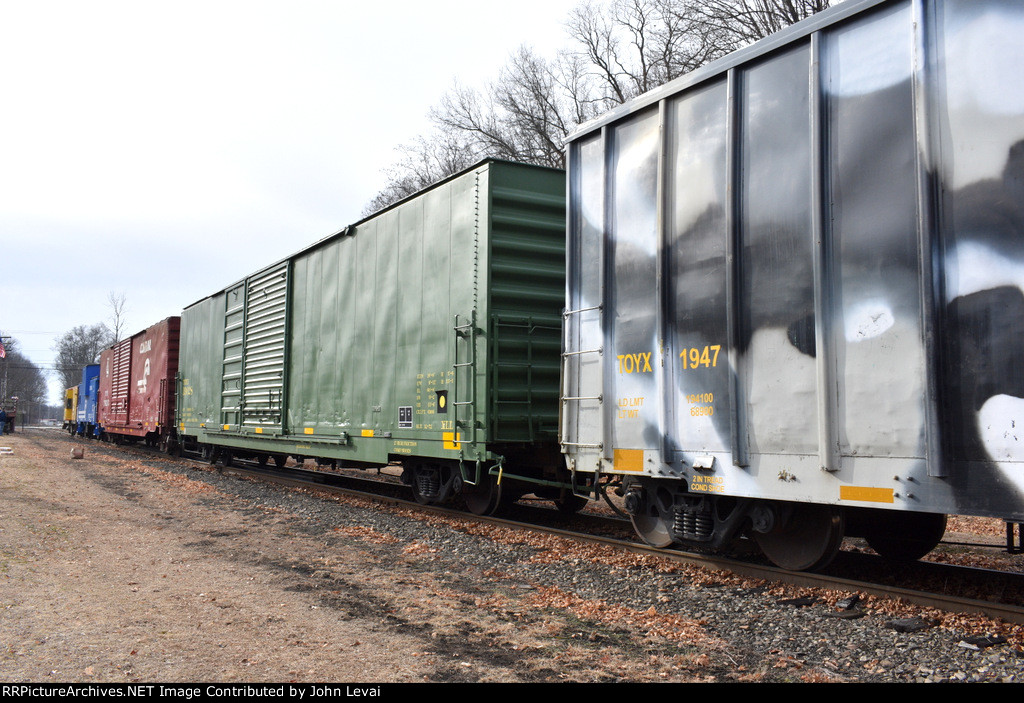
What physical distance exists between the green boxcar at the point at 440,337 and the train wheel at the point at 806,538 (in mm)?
2506

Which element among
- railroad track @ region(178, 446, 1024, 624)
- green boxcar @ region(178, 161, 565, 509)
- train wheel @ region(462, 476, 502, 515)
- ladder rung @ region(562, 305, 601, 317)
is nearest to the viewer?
railroad track @ region(178, 446, 1024, 624)

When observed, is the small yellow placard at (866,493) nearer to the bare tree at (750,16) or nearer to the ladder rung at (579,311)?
the ladder rung at (579,311)

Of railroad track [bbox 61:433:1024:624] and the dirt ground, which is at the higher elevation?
railroad track [bbox 61:433:1024:624]

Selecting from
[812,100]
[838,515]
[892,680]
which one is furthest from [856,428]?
[812,100]

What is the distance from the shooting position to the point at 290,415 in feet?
42.0

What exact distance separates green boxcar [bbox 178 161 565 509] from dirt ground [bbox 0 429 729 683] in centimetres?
158

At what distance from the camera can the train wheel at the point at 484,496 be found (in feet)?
29.0

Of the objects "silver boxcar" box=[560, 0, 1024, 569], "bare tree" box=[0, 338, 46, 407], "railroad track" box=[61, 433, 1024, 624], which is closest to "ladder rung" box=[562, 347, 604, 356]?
"silver boxcar" box=[560, 0, 1024, 569]

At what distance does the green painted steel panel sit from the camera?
8.22 metres

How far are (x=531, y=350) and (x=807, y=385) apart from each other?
410cm

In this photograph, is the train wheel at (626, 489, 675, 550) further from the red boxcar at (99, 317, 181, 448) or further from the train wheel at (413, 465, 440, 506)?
the red boxcar at (99, 317, 181, 448)

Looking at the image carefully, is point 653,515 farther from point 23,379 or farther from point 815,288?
Answer: point 23,379

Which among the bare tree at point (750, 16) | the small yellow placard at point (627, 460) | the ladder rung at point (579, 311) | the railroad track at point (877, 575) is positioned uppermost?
the bare tree at point (750, 16)

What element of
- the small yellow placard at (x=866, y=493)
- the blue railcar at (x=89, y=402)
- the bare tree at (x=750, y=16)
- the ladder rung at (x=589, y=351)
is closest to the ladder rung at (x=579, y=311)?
the ladder rung at (x=589, y=351)
